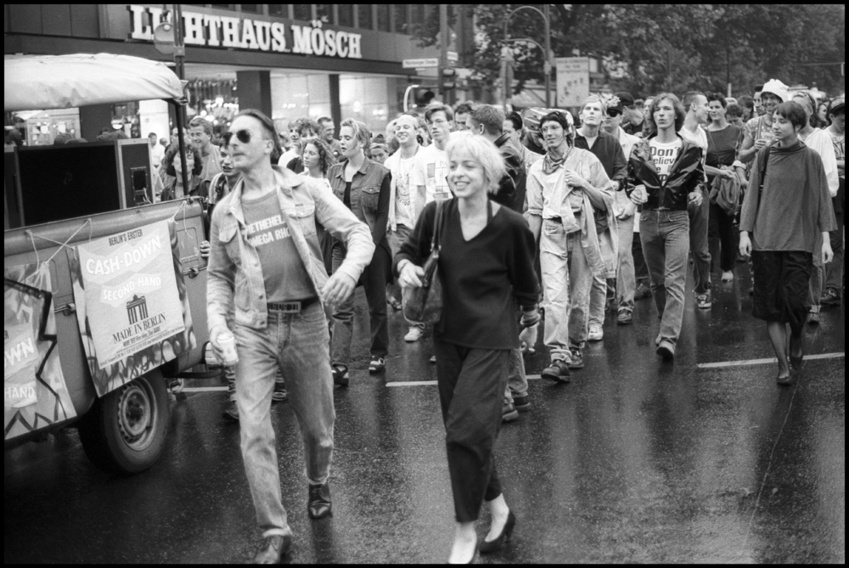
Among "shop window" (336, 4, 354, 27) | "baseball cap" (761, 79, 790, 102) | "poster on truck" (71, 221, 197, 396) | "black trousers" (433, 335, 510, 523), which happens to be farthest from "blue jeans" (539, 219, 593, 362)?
"shop window" (336, 4, 354, 27)

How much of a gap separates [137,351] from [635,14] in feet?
118

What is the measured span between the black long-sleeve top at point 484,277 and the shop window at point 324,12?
1423 inches

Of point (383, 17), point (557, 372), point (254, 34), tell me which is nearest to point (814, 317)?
point (557, 372)

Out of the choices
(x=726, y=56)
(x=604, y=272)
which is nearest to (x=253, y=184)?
(x=604, y=272)

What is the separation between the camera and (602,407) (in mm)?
7887

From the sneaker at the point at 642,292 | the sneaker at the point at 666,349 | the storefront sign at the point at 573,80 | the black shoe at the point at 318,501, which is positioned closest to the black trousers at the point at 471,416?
the black shoe at the point at 318,501

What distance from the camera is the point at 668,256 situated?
9.68m

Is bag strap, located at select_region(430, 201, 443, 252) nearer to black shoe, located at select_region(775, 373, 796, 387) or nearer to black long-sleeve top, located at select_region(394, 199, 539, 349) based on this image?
black long-sleeve top, located at select_region(394, 199, 539, 349)

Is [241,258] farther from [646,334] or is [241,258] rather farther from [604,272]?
[646,334]

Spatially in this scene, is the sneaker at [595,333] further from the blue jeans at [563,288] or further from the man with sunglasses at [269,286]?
the man with sunglasses at [269,286]

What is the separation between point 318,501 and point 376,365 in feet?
11.5

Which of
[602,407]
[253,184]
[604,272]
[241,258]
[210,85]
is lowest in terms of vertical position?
[602,407]

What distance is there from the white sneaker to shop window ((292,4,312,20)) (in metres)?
30.0

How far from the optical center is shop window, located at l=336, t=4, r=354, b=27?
41.8m
